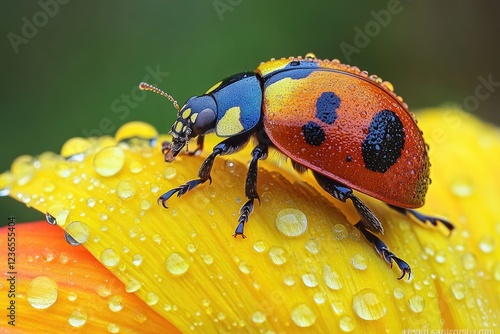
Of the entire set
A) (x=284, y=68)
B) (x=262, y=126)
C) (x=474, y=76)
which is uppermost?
(x=284, y=68)

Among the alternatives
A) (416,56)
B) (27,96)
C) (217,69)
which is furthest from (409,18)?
(27,96)

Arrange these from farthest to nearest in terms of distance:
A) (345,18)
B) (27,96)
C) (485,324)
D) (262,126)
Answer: (345,18)
(27,96)
(262,126)
(485,324)

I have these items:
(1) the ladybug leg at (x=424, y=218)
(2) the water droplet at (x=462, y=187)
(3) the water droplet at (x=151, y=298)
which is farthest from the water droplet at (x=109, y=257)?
(2) the water droplet at (x=462, y=187)

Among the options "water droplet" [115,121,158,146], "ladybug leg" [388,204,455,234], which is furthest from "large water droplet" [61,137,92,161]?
"ladybug leg" [388,204,455,234]

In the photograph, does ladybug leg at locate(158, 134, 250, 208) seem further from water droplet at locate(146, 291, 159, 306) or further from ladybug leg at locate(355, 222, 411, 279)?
ladybug leg at locate(355, 222, 411, 279)

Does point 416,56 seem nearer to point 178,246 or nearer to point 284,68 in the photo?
Answer: point 284,68

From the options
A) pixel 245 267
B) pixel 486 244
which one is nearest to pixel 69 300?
pixel 245 267
